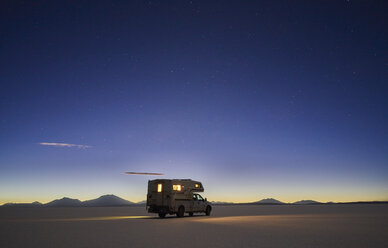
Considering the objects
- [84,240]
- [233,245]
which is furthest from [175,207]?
[233,245]

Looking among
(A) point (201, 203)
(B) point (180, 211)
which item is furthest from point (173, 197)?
(A) point (201, 203)

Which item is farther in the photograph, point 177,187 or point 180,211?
point 180,211

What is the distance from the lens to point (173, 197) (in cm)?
2831

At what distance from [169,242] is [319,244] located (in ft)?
16.2

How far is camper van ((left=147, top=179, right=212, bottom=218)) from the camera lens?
93.0 feet

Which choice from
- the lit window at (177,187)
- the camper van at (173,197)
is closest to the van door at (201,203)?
the camper van at (173,197)

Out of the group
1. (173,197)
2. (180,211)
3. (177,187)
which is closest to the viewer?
(173,197)

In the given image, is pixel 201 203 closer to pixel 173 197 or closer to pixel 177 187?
pixel 177 187

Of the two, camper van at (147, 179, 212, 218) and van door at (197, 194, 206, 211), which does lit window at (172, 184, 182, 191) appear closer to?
camper van at (147, 179, 212, 218)

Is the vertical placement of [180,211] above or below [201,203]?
below

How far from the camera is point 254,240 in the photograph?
12391mm

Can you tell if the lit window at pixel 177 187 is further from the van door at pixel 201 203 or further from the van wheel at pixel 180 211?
the van door at pixel 201 203

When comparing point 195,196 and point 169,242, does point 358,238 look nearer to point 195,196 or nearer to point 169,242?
point 169,242

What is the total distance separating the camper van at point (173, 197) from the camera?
28.4m
